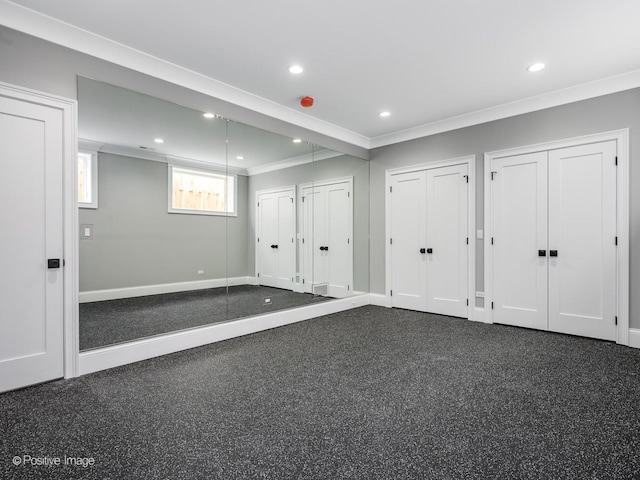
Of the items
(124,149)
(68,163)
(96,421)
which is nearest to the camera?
(96,421)

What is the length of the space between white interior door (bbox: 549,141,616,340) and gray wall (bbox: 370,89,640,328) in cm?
17

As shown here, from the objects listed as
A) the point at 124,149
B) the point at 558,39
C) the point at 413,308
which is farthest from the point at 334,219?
the point at 558,39

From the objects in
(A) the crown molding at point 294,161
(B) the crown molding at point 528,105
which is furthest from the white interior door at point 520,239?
(A) the crown molding at point 294,161

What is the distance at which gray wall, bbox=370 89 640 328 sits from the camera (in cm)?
336

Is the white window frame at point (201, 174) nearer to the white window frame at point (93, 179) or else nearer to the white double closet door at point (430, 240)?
the white window frame at point (93, 179)

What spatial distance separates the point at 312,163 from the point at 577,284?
12.2ft

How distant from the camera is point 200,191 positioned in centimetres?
387

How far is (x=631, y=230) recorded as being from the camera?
11.0 feet

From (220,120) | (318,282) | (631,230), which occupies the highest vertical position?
(220,120)

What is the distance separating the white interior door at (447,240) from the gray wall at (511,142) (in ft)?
0.61

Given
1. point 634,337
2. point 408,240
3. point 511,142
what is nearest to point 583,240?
point 634,337

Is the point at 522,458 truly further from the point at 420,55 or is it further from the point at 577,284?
the point at 420,55

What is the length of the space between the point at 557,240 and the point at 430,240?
1539 millimetres

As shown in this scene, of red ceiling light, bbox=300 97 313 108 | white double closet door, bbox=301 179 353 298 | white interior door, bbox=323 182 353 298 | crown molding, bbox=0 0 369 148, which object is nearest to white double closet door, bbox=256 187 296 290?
white double closet door, bbox=301 179 353 298
